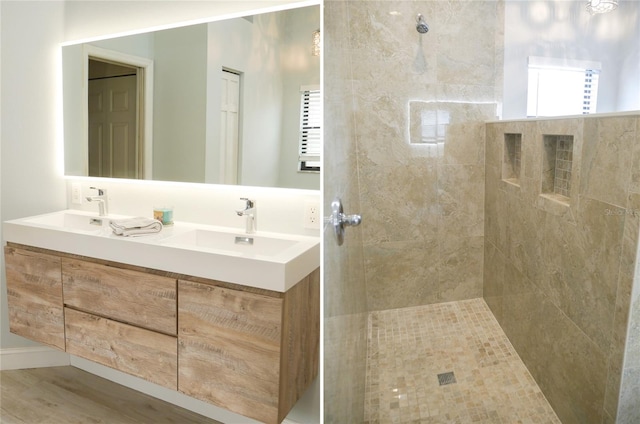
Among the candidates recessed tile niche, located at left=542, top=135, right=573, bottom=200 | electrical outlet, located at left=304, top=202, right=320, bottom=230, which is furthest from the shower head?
electrical outlet, located at left=304, top=202, right=320, bottom=230

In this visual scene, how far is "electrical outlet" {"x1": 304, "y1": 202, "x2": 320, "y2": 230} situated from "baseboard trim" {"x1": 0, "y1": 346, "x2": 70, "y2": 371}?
168 centimetres

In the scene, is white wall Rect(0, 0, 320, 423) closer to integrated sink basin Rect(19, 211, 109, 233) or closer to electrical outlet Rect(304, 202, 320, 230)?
integrated sink basin Rect(19, 211, 109, 233)

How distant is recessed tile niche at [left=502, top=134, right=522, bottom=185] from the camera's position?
8.07 ft

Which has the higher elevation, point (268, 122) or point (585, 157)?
point (268, 122)

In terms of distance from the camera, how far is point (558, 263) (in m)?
1.83

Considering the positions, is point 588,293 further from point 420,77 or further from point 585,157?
point 420,77

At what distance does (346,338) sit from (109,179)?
5.38 feet

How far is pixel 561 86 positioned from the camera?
10.9ft

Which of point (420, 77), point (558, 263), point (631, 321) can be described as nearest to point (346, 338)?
point (631, 321)

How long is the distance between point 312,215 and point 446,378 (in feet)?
3.22

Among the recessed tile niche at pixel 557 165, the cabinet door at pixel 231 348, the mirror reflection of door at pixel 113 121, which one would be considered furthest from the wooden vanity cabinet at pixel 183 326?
the recessed tile niche at pixel 557 165

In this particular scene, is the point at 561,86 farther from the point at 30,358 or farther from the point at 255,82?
the point at 30,358

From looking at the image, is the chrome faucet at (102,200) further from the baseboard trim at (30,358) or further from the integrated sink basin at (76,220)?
the baseboard trim at (30,358)

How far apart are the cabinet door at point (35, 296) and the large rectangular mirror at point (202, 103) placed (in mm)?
557
